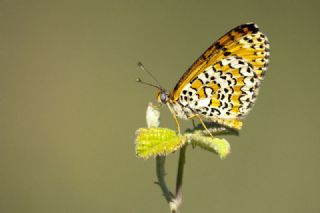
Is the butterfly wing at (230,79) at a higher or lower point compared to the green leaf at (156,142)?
higher

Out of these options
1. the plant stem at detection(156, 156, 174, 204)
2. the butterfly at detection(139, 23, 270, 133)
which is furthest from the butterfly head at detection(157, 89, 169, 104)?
the plant stem at detection(156, 156, 174, 204)

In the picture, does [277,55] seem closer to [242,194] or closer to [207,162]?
[207,162]

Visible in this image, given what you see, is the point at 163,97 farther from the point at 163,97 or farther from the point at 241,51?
the point at 241,51

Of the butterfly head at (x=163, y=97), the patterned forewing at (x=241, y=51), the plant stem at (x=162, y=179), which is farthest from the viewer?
the butterfly head at (x=163, y=97)

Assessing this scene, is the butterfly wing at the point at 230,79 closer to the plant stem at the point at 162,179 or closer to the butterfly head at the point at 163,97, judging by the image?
the butterfly head at the point at 163,97

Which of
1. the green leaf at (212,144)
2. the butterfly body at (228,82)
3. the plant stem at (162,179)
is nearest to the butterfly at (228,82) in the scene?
the butterfly body at (228,82)

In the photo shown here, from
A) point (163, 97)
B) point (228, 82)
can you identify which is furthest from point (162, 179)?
point (228, 82)

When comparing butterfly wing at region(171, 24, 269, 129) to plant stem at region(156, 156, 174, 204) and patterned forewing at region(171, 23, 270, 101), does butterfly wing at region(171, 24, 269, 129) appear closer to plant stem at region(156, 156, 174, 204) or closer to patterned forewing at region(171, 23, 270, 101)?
patterned forewing at region(171, 23, 270, 101)
